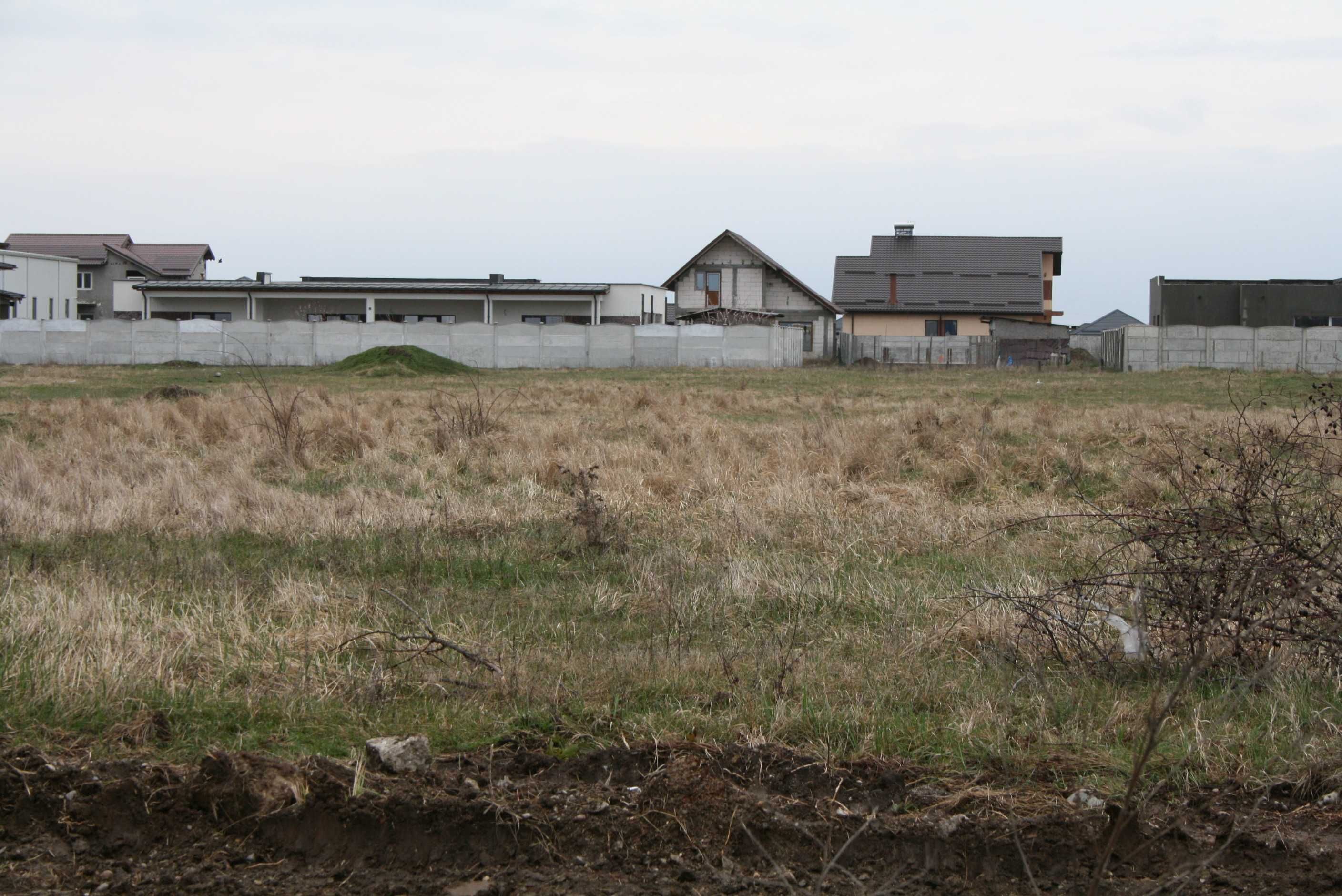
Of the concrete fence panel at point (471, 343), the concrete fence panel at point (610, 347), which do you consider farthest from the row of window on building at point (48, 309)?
the concrete fence panel at point (610, 347)

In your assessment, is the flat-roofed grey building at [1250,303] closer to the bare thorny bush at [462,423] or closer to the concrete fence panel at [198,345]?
the concrete fence panel at [198,345]

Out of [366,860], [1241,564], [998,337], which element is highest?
[998,337]

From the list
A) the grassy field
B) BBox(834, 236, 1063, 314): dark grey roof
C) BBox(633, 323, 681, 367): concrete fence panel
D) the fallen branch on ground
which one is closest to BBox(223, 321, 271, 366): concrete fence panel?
BBox(633, 323, 681, 367): concrete fence panel

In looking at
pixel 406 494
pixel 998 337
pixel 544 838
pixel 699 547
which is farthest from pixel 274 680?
pixel 998 337

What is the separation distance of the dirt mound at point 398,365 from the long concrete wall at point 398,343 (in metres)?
7.34

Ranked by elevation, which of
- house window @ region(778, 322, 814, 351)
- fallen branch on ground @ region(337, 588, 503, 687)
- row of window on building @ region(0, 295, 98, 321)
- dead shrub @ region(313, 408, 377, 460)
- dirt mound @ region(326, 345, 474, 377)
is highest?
row of window on building @ region(0, 295, 98, 321)

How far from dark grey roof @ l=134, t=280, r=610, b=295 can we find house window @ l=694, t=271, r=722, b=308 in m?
5.28

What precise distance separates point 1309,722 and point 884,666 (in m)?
1.61

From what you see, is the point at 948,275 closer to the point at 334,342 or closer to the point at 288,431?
the point at 334,342

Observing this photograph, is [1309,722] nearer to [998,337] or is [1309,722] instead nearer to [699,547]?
[699,547]

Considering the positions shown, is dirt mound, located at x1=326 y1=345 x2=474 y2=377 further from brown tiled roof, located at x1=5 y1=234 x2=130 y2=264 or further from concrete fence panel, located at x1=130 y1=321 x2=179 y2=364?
brown tiled roof, located at x1=5 y1=234 x2=130 y2=264

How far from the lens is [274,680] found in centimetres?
467

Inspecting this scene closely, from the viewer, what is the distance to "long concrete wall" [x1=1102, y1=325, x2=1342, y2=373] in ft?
134

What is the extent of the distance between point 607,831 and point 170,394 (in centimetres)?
2038
